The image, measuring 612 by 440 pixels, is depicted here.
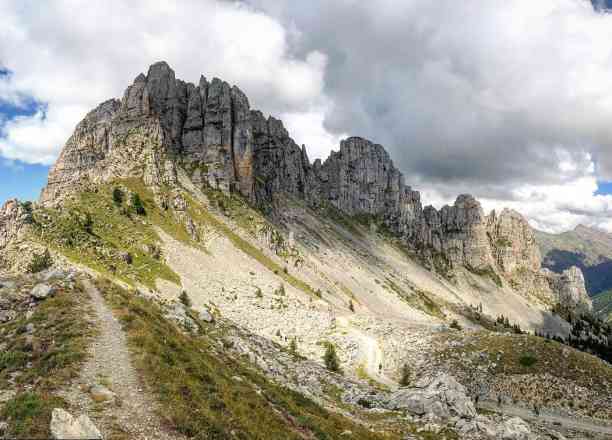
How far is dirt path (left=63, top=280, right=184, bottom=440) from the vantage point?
48.8ft

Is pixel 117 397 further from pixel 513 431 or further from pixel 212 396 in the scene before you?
pixel 513 431

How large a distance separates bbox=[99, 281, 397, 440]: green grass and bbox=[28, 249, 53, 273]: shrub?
93.5 ft

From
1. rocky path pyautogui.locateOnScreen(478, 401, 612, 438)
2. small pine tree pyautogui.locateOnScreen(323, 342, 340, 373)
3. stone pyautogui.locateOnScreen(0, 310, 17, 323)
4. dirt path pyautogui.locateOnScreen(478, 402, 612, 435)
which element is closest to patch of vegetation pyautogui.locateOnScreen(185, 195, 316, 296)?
small pine tree pyautogui.locateOnScreen(323, 342, 340, 373)

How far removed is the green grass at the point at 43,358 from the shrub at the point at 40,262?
91.5 feet

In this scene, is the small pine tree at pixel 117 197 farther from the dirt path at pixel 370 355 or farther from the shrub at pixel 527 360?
the shrub at pixel 527 360

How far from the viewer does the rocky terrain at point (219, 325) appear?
1962 centimetres

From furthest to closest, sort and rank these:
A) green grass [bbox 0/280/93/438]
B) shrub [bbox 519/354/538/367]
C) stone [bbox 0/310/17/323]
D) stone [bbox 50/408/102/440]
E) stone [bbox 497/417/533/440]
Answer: shrub [bbox 519/354/538/367] < stone [bbox 497/417/533/440] < stone [bbox 0/310/17/323] < green grass [bbox 0/280/93/438] < stone [bbox 50/408/102/440]

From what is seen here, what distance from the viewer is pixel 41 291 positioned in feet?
96.5

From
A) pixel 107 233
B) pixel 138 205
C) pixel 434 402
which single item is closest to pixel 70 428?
pixel 434 402

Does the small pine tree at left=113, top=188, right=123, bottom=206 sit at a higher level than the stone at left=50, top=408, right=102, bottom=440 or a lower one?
higher

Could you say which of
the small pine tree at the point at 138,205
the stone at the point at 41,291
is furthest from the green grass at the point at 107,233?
the stone at the point at 41,291

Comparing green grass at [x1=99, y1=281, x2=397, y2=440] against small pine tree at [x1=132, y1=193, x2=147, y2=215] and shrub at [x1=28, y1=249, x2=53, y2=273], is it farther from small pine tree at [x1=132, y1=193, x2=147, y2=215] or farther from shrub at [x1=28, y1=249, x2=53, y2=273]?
small pine tree at [x1=132, y1=193, x2=147, y2=215]

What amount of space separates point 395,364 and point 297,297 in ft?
114

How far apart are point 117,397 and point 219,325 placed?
28502mm
